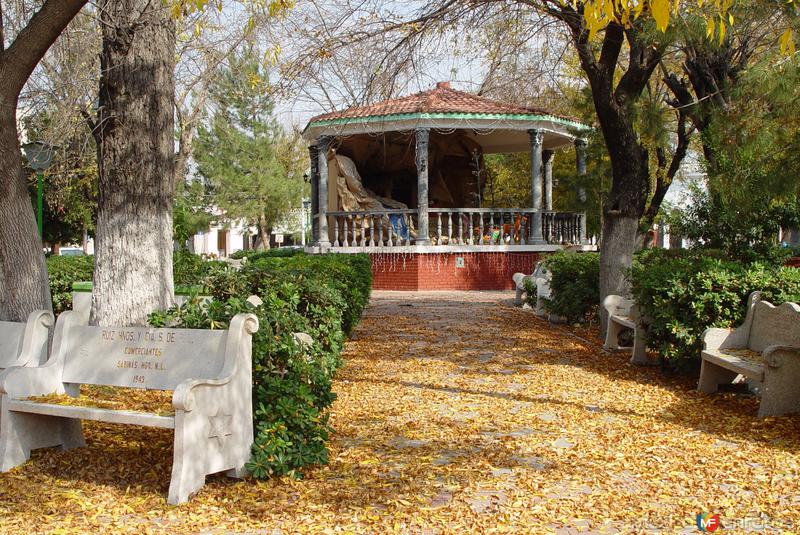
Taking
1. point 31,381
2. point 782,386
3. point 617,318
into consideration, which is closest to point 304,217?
point 617,318

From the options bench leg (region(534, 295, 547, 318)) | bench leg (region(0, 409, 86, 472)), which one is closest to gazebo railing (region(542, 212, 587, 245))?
bench leg (region(534, 295, 547, 318))

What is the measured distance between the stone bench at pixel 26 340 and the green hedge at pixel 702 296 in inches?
219

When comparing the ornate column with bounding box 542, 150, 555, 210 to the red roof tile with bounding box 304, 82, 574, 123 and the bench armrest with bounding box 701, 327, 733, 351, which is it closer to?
the red roof tile with bounding box 304, 82, 574, 123

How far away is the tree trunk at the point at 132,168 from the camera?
6680 millimetres

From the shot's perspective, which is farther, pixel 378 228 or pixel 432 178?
pixel 432 178

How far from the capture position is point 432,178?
24.6 meters

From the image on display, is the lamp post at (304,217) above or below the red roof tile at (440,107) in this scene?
below

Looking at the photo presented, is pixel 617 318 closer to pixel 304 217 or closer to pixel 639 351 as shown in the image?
pixel 639 351

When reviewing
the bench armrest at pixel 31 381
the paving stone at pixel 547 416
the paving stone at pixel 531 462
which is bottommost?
the paving stone at pixel 531 462

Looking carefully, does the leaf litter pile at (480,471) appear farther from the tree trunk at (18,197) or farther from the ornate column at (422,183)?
the ornate column at (422,183)

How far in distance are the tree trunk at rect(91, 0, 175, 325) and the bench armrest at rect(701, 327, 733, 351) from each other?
193 inches

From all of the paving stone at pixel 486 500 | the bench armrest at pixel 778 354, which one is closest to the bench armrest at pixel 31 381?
the paving stone at pixel 486 500

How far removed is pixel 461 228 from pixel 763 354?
15.2 m

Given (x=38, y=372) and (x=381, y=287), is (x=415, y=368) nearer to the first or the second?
(x=38, y=372)
